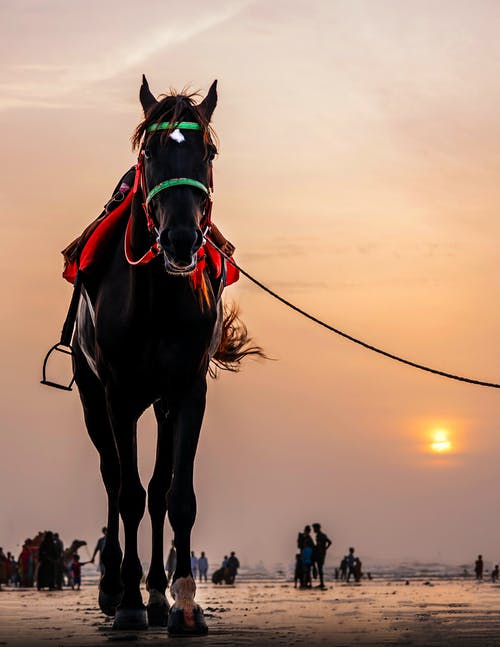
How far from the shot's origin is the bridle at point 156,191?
408 inches

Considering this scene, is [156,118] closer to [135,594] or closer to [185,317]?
[185,317]

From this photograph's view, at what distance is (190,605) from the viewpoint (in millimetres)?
10602

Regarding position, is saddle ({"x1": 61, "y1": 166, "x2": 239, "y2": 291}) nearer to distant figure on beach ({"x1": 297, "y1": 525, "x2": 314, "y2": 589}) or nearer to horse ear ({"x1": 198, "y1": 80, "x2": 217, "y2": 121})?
horse ear ({"x1": 198, "y1": 80, "x2": 217, "y2": 121})

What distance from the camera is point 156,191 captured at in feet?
34.0

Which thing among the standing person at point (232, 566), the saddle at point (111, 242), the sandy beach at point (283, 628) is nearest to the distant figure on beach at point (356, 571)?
the standing person at point (232, 566)

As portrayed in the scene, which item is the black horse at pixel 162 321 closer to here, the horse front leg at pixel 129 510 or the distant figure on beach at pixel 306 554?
the horse front leg at pixel 129 510

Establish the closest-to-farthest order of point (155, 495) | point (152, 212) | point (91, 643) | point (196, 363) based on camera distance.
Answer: point (91, 643) → point (152, 212) → point (196, 363) → point (155, 495)

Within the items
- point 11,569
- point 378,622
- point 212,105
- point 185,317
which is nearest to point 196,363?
point 185,317

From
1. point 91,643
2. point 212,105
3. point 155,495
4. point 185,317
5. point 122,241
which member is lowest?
point 91,643

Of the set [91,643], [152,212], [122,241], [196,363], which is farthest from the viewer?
[122,241]

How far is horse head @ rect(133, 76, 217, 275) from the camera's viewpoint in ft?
32.4

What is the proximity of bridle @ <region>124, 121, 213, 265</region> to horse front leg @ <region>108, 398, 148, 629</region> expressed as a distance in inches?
53.0

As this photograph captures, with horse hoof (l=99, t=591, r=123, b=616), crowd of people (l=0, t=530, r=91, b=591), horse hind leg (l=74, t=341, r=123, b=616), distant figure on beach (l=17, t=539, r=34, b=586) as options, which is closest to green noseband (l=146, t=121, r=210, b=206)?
horse hind leg (l=74, t=341, r=123, b=616)

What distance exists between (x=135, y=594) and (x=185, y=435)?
1.54 meters
